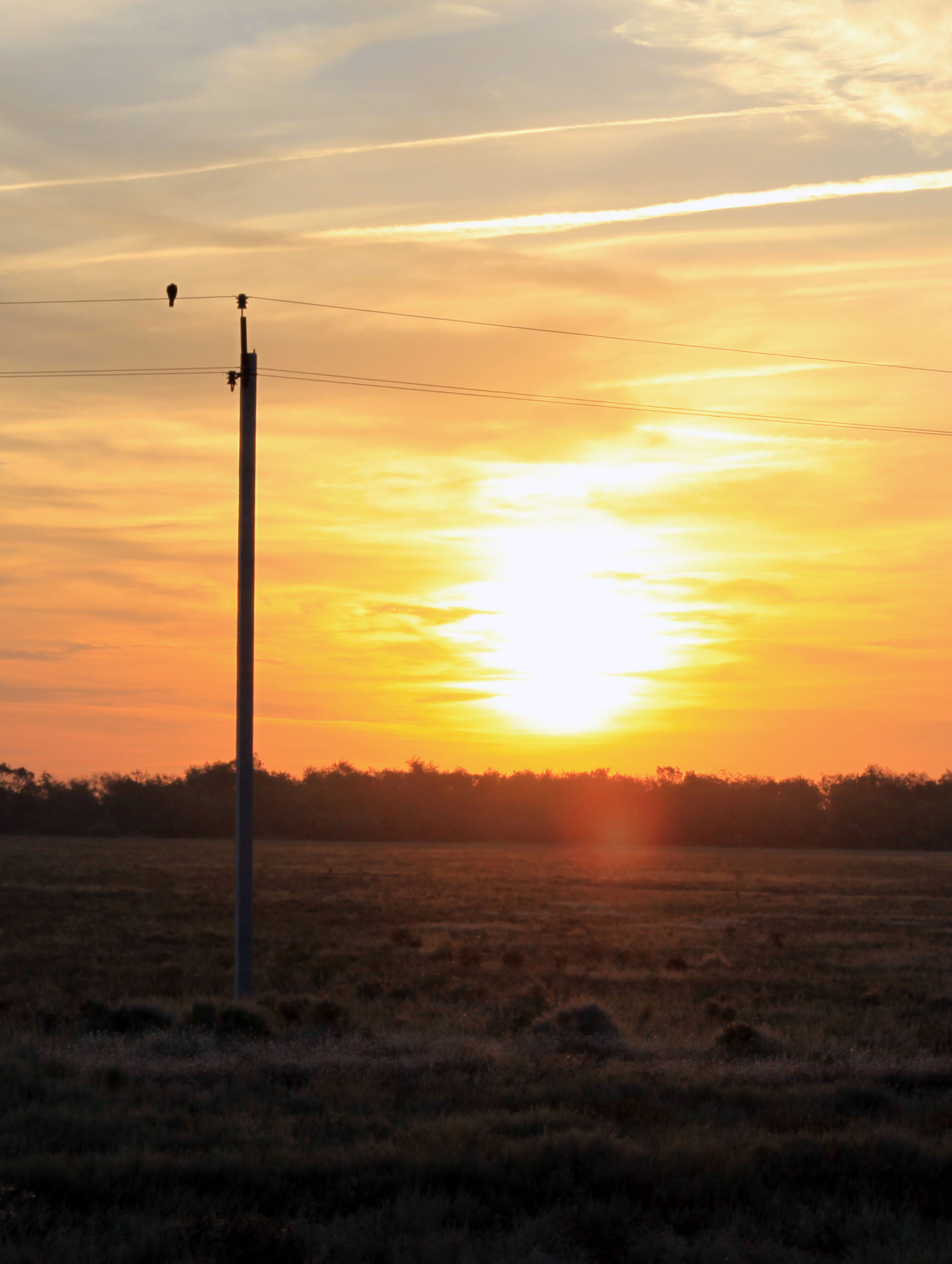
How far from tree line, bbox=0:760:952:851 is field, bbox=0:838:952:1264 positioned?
111 m

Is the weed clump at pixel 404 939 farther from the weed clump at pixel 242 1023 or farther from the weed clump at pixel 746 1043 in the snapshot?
the weed clump at pixel 746 1043

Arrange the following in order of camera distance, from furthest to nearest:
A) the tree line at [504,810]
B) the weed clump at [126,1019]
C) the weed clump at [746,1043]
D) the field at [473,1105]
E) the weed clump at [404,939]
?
the tree line at [504,810] < the weed clump at [404,939] < the weed clump at [126,1019] < the weed clump at [746,1043] < the field at [473,1105]

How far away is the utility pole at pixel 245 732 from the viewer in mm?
16250

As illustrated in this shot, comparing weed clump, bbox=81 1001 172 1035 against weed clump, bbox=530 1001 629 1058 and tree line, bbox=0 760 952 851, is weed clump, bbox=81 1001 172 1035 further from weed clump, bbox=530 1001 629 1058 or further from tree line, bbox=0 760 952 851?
tree line, bbox=0 760 952 851

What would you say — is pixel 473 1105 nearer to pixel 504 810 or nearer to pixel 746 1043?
pixel 746 1043

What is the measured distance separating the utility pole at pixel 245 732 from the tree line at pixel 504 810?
4657 inches

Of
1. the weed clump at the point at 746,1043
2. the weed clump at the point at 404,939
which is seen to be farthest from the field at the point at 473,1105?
the weed clump at the point at 404,939

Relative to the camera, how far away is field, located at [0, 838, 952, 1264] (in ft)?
24.3

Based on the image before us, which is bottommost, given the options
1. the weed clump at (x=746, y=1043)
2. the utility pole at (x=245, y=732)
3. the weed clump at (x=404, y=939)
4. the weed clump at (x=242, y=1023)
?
the weed clump at (x=404, y=939)

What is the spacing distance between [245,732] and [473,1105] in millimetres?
6996

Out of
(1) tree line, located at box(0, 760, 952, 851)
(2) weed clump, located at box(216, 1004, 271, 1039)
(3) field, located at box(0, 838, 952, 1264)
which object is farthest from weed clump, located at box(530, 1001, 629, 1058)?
(1) tree line, located at box(0, 760, 952, 851)

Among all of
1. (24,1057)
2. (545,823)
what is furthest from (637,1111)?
(545,823)

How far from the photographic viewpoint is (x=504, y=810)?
148m

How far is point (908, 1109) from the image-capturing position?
35.8ft
